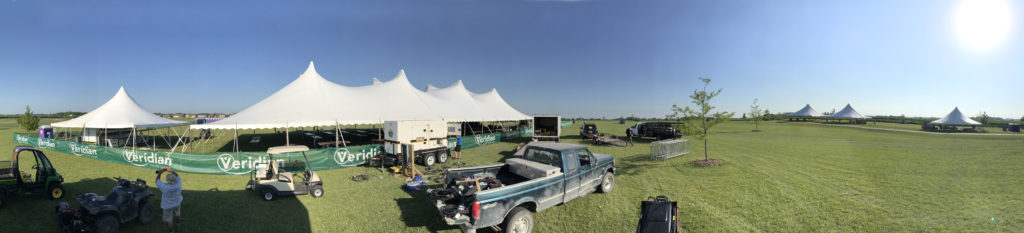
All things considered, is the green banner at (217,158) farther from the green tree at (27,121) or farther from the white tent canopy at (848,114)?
the white tent canopy at (848,114)

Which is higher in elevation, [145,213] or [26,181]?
[26,181]

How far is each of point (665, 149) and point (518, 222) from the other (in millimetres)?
10832

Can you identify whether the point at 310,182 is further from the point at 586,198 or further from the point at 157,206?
the point at 586,198

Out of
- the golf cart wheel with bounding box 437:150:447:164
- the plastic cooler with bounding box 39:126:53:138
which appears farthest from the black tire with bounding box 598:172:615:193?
the plastic cooler with bounding box 39:126:53:138

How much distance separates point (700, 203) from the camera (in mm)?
7605

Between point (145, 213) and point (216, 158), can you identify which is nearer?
point (145, 213)

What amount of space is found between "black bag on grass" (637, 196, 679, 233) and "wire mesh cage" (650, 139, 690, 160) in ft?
30.6

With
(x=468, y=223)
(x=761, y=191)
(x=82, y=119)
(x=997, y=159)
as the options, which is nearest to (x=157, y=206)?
(x=468, y=223)

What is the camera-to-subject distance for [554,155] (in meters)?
7.10

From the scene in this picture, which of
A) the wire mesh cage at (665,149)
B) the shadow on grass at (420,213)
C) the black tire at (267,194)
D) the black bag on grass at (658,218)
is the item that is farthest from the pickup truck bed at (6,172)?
the wire mesh cage at (665,149)

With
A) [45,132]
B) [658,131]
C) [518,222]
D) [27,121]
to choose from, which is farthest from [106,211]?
[27,121]

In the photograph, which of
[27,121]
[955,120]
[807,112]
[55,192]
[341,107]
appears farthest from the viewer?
[807,112]

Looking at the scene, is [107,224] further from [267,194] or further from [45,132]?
[45,132]

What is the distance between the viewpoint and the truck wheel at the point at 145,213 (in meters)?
6.03
